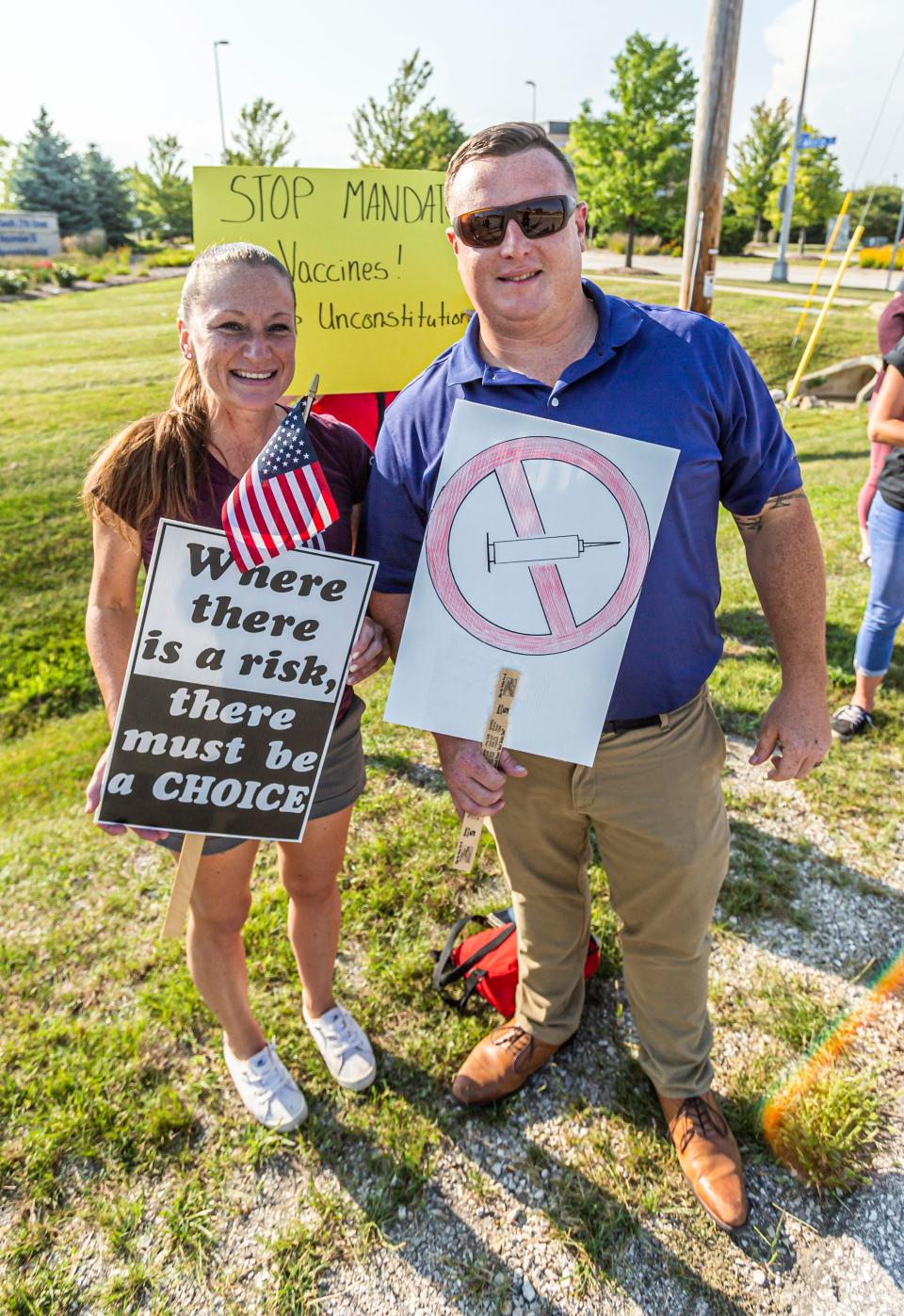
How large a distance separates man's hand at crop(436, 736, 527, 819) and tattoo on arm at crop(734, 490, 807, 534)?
0.86 metres

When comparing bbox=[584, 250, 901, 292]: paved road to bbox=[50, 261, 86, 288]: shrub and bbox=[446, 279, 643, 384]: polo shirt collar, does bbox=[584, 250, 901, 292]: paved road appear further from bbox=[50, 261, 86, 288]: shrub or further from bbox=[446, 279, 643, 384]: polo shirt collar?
bbox=[446, 279, 643, 384]: polo shirt collar

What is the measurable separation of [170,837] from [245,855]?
24cm

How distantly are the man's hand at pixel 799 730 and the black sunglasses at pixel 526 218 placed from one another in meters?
1.32

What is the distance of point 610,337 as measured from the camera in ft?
6.16

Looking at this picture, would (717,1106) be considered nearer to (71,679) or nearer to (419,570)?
(419,570)

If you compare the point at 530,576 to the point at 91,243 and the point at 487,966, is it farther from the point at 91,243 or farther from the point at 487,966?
the point at 91,243

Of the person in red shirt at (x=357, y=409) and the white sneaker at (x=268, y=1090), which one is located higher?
the person in red shirt at (x=357, y=409)

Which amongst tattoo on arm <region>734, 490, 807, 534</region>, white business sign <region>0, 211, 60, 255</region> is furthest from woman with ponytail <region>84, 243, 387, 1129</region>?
white business sign <region>0, 211, 60, 255</region>

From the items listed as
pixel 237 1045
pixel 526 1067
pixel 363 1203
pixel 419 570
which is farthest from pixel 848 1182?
pixel 419 570

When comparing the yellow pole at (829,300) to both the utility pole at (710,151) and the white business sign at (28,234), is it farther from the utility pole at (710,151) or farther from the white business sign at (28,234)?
the white business sign at (28,234)

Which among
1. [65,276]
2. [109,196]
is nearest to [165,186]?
[109,196]

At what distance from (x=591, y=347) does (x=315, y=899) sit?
1.88 meters

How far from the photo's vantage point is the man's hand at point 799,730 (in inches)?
84.0

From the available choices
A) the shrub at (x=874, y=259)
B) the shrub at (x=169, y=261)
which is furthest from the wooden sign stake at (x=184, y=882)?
the shrub at (x=874, y=259)
